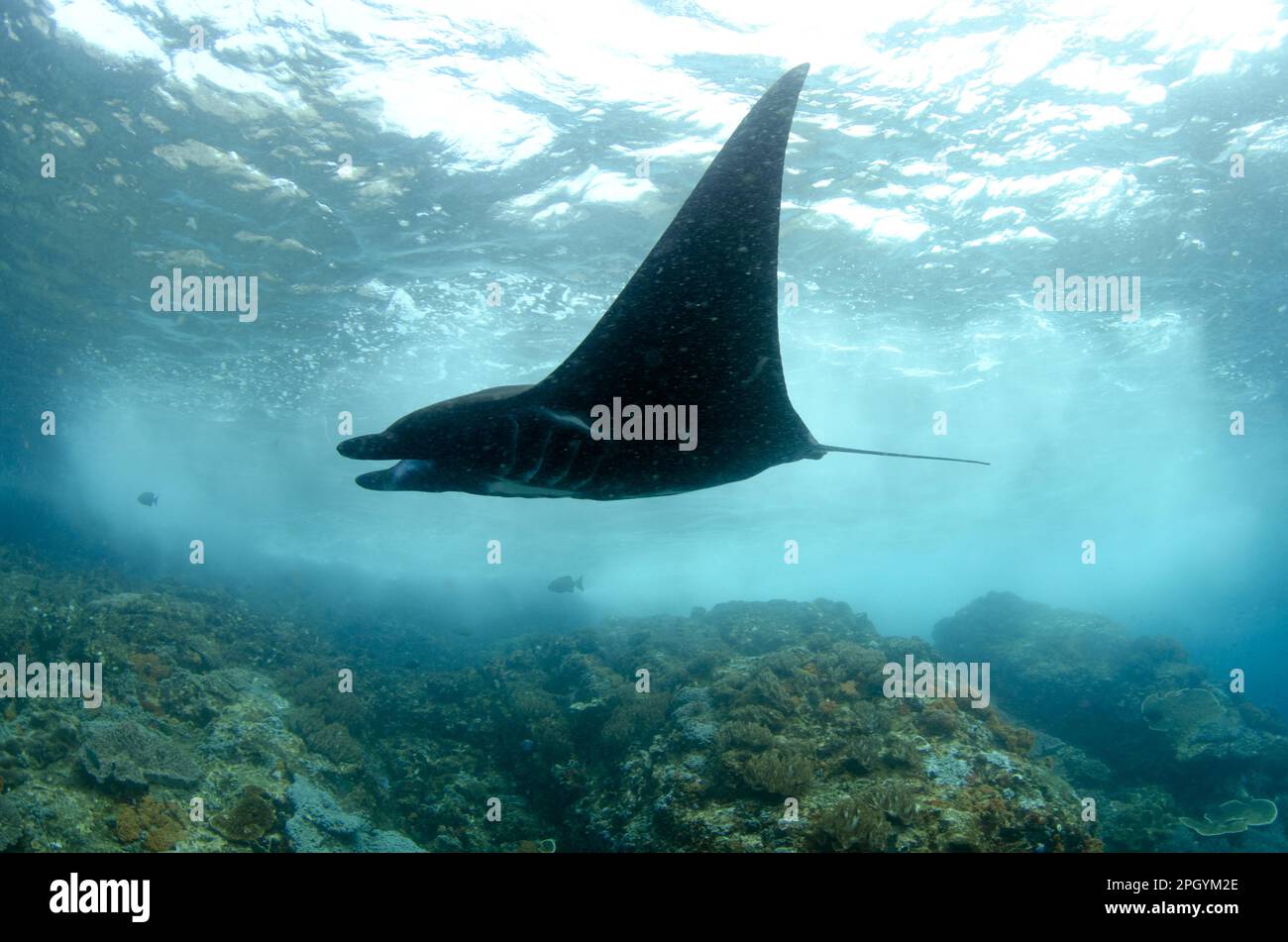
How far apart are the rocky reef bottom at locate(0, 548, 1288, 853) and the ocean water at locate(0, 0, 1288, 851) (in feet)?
0.29

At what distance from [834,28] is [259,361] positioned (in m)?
19.2

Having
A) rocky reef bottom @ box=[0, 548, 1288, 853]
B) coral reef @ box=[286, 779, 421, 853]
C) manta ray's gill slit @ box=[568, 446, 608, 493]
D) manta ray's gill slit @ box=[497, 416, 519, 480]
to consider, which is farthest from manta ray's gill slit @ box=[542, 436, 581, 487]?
coral reef @ box=[286, 779, 421, 853]

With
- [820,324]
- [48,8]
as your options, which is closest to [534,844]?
[48,8]

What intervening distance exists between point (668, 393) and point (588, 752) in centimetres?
738

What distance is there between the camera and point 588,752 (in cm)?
906

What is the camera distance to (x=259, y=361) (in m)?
19.5

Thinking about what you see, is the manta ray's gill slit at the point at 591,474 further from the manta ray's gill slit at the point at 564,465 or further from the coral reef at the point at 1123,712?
the coral reef at the point at 1123,712

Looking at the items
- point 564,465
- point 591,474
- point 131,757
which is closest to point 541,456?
point 564,465

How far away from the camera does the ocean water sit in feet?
27.6

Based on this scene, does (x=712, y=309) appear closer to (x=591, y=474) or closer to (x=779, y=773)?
(x=591, y=474)

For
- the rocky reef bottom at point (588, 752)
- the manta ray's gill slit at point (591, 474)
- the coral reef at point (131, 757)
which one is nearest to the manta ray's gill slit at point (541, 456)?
the manta ray's gill slit at point (591, 474)

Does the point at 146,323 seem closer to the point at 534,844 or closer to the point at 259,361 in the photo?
the point at 259,361

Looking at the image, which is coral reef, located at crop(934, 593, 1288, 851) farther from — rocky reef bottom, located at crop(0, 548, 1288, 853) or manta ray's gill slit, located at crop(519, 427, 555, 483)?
manta ray's gill slit, located at crop(519, 427, 555, 483)

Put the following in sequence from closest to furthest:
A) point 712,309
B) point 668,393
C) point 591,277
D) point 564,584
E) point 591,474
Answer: point 712,309, point 668,393, point 591,474, point 591,277, point 564,584
